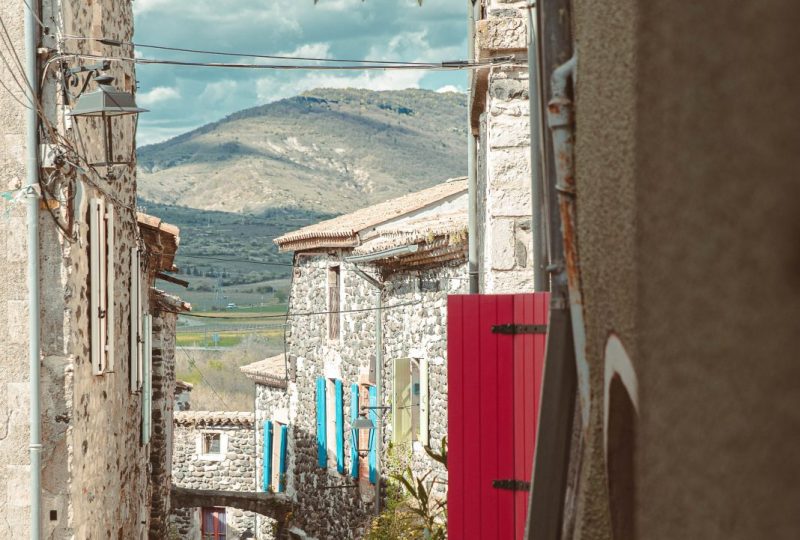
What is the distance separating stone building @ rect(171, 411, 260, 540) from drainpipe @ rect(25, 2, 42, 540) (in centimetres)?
1637

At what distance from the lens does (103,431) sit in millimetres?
7828

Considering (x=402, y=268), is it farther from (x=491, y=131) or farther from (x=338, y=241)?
(x=491, y=131)

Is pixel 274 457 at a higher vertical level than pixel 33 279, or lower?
lower

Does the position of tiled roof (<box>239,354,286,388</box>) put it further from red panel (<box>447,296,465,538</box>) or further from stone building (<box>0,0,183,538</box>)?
red panel (<box>447,296,465,538</box>)

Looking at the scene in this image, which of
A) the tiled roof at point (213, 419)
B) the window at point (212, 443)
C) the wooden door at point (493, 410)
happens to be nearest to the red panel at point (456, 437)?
the wooden door at point (493, 410)

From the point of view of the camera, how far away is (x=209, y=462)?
23188mm

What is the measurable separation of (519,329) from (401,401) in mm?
7949

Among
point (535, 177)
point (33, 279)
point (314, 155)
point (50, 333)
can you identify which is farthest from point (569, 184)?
point (314, 155)

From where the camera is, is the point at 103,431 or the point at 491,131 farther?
the point at 103,431

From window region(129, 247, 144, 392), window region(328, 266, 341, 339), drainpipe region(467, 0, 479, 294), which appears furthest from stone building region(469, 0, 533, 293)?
window region(328, 266, 341, 339)

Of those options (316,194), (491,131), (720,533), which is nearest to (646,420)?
(720,533)

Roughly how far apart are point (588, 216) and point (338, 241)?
14150 mm

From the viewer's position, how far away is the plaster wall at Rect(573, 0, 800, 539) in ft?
4.46

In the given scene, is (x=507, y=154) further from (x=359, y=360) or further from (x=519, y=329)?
(x=359, y=360)
